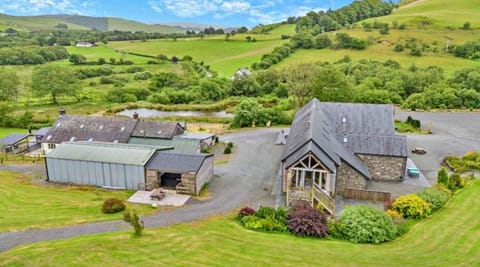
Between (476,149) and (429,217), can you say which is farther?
(476,149)

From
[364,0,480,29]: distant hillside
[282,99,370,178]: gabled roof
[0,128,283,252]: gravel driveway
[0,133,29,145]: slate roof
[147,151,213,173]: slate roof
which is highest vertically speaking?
[364,0,480,29]: distant hillside

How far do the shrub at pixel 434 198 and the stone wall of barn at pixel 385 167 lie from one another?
15.7 feet

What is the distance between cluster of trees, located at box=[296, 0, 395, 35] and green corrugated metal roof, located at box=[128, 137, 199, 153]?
9025cm

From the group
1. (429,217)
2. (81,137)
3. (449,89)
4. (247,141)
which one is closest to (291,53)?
(449,89)

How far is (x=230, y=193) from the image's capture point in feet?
88.4

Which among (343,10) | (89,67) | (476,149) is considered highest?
(343,10)

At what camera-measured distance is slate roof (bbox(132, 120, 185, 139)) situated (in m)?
36.8

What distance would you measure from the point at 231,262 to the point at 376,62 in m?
73.8

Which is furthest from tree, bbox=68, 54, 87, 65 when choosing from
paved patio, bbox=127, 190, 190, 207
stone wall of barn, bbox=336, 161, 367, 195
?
stone wall of barn, bbox=336, 161, 367, 195

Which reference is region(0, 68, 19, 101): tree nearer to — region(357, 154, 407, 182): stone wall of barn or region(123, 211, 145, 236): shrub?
region(123, 211, 145, 236): shrub

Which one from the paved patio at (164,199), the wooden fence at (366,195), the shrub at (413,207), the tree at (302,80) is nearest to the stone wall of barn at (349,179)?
the wooden fence at (366,195)

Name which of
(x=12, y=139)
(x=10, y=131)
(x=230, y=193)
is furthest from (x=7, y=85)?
(x=230, y=193)

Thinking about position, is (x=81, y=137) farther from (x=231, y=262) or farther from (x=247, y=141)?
(x=231, y=262)

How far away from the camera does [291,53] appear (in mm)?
99375
